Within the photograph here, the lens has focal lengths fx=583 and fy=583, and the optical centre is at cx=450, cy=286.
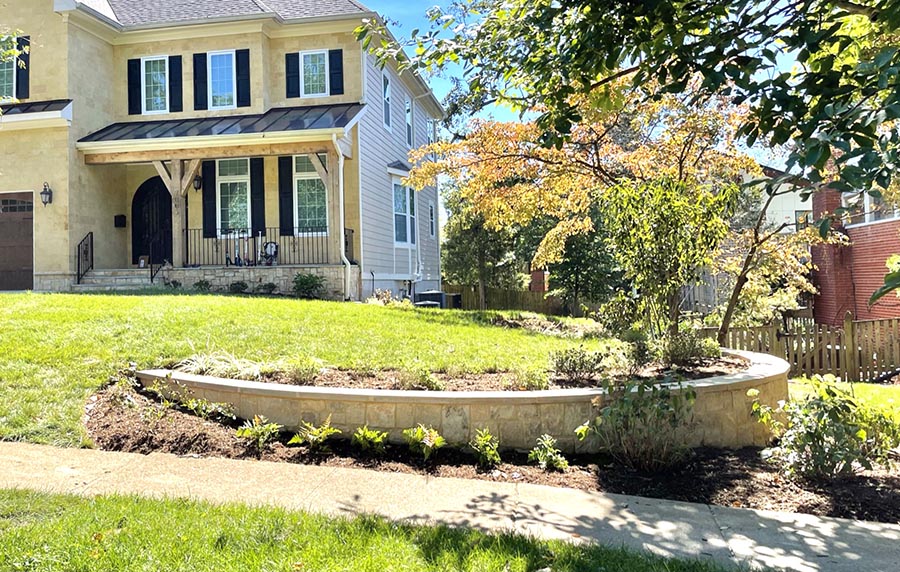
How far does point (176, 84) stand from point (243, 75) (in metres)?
1.92

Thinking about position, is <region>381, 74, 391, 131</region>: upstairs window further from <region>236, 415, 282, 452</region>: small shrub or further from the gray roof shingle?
<region>236, 415, 282, 452</region>: small shrub

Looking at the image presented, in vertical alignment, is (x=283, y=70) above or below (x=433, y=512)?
above

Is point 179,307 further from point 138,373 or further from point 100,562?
point 100,562

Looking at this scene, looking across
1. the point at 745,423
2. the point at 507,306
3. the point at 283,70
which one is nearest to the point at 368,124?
the point at 283,70

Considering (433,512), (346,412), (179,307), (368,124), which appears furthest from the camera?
(368,124)

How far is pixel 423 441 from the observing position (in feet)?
15.2

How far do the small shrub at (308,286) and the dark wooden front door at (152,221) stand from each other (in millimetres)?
4763

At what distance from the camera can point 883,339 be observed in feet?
33.5

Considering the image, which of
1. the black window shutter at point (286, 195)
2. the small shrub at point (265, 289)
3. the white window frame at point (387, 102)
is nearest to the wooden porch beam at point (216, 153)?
the black window shutter at point (286, 195)

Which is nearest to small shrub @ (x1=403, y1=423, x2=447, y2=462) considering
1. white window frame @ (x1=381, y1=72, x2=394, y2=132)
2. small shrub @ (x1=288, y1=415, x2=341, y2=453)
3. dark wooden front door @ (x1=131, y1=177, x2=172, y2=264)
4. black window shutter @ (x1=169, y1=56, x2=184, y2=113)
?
small shrub @ (x1=288, y1=415, x2=341, y2=453)

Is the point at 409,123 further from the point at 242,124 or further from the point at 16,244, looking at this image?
the point at 16,244

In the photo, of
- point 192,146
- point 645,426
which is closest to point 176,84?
point 192,146

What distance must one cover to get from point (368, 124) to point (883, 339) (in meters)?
12.2

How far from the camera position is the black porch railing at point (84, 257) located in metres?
14.2
